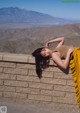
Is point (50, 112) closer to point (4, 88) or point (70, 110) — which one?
point (70, 110)

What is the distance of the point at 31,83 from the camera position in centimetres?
488

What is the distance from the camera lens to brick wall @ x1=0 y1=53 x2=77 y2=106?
4.75 metres

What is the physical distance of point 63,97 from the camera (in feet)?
15.7

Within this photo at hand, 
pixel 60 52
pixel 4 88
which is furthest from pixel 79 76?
pixel 4 88

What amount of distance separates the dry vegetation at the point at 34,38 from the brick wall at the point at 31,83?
855 inches

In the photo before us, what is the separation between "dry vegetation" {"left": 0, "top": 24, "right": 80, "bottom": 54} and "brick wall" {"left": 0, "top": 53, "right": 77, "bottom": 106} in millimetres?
21719

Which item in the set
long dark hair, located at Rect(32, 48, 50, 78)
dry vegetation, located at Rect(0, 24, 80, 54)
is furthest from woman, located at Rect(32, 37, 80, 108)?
dry vegetation, located at Rect(0, 24, 80, 54)

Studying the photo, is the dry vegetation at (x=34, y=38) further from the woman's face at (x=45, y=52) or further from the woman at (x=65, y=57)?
the woman's face at (x=45, y=52)

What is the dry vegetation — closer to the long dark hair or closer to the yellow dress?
the long dark hair

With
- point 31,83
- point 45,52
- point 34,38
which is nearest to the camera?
point 45,52

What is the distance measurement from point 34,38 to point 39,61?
62312 millimetres

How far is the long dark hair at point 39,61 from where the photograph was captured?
14.9ft

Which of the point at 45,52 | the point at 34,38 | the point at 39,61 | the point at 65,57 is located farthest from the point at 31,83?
the point at 34,38

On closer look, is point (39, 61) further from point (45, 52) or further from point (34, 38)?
point (34, 38)
